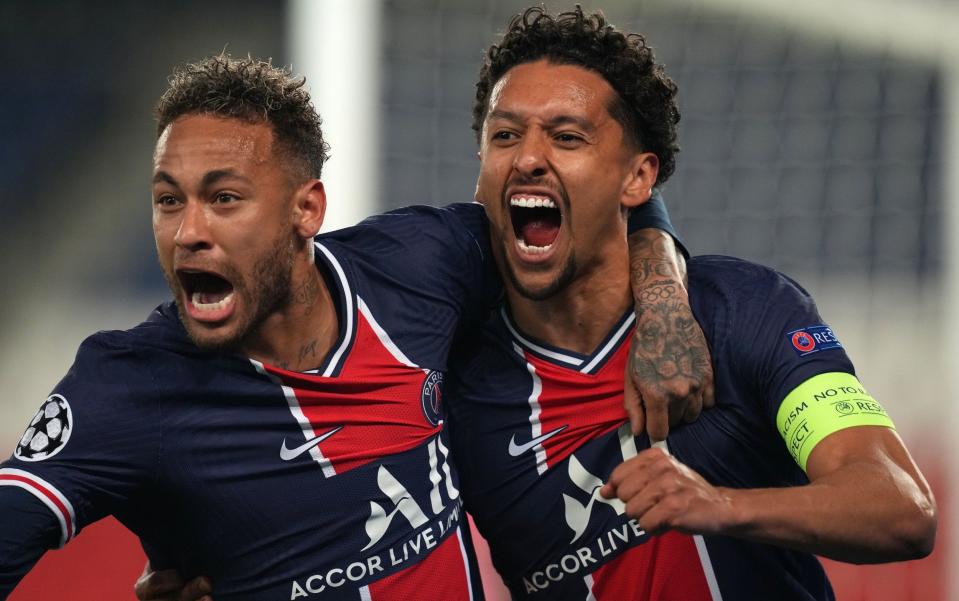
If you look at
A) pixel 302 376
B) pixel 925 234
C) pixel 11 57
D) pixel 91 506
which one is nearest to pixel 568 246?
pixel 302 376

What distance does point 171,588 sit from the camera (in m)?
2.41

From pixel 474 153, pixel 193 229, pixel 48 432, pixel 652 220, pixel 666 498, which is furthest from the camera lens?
pixel 474 153

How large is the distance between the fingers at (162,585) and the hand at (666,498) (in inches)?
38.1

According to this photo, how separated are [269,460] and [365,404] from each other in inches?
9.0

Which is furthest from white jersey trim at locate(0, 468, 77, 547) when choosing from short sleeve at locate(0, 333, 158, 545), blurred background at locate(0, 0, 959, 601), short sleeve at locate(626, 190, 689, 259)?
blurred background at locate(0, 0, 959, 601)

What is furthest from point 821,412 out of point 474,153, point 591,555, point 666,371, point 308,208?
point 474,153

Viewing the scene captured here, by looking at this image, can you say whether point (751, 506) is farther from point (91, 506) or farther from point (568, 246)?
point (91, 506)

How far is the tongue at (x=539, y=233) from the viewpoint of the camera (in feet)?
9.09

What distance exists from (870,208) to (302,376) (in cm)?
477

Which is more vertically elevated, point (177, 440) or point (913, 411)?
point (177, 440)

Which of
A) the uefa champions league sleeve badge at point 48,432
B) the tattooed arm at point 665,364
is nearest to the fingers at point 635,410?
the tattooed arm at point 665,364

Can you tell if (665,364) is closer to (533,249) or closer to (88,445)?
(533,249)

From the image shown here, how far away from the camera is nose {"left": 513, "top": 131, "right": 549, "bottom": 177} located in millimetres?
2590

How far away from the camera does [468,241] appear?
9.22ft
